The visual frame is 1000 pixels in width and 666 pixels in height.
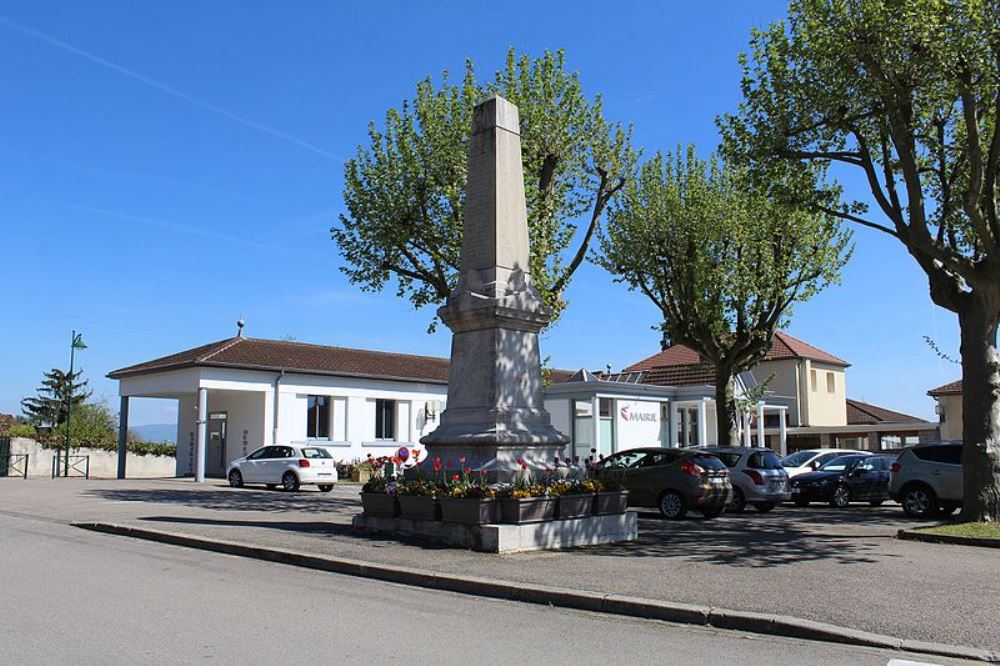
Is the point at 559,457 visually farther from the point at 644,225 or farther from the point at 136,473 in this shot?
the point at 136,473

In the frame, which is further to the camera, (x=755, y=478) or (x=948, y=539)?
(x=755, y=478)

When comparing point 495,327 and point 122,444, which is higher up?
point 495,327

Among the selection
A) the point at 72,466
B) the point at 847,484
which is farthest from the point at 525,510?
the point at 72,466

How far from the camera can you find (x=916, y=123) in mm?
15578

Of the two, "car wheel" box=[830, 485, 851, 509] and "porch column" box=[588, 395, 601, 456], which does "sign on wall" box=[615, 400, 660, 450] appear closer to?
"porch column" box=[588, 395, 601, 456]

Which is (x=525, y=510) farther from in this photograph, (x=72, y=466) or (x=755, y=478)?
(x=72, y=466)

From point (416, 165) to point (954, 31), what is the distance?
37.5 ft

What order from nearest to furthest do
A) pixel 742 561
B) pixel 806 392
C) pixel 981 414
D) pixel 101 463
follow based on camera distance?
pixel 742 561
pixel 981 414
pixel 101 463
pixel 806 392

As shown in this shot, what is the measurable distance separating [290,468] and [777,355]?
32251 mm

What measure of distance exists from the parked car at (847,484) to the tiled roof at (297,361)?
13.7 metres

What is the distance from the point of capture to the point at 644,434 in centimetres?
3666

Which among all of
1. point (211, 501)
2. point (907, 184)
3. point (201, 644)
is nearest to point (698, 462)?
point (907, 184)

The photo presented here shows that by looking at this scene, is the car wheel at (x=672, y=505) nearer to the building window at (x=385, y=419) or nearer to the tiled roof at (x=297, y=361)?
the tiled roof at (x=297, y=361)

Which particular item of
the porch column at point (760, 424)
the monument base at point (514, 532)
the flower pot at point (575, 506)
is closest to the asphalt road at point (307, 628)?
the monument base at point (514, 532)
